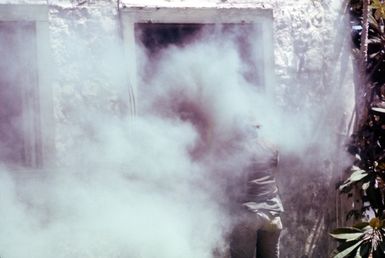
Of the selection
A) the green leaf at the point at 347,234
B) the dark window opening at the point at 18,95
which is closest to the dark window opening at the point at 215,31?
the dark window opening at the point at 18,95

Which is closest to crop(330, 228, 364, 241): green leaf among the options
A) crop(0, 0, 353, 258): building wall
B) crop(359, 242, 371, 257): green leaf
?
crop(359, 242, 371, 257): green leaf

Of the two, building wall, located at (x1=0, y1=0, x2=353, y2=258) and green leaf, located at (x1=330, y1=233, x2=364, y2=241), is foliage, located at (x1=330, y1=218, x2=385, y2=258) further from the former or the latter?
building wall, located at (x1=0, y1=0, x2=353, y2=258)

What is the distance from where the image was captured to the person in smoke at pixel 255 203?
18.8 feet

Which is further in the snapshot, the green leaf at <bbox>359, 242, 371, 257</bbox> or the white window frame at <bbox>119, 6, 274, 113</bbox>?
the white window frame at <bbox>119, 6, 274, 113</bbox>

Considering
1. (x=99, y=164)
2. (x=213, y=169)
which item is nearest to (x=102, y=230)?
(x=99, y=164)

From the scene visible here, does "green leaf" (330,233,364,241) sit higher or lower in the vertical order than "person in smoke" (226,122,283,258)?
lower

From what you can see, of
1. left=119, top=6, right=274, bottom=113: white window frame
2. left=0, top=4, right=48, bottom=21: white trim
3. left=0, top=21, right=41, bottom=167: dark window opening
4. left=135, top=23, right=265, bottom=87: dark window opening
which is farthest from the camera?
left=135, top=23, right=265, bottom=87: dark window opening

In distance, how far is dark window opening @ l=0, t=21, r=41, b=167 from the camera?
234 inches

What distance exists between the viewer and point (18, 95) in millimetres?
6035

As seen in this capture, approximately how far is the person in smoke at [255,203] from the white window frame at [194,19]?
1247mm

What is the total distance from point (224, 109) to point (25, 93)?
2.15 meters

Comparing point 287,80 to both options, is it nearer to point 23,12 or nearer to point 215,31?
point 215,31

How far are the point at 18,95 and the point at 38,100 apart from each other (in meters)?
0.21

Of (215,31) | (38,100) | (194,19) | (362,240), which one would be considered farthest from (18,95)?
(362,240)
